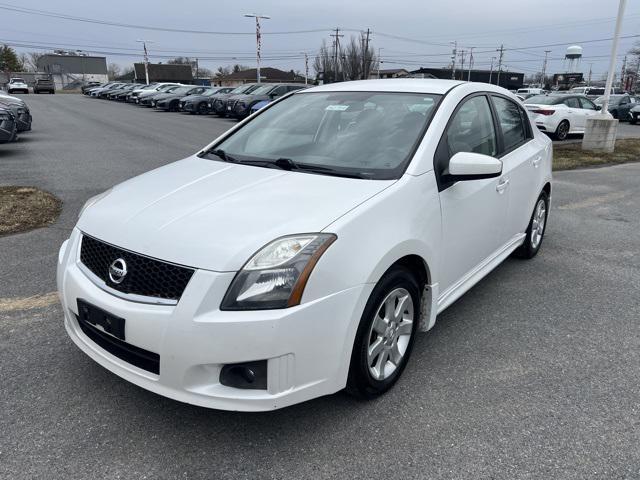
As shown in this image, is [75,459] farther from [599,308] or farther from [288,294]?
[599,308]

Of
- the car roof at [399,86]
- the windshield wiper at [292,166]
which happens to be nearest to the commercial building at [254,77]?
the car roof at [399,86]

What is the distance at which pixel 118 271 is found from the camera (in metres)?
2.38

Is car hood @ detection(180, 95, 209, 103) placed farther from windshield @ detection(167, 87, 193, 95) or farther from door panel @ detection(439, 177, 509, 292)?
door panel @ detection(439, 177, 509, 292)

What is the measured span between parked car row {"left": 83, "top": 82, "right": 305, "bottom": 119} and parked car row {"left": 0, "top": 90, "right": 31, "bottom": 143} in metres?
8.46

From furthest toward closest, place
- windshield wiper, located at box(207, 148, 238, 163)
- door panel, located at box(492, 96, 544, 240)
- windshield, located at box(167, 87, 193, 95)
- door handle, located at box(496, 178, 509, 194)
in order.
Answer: windshield, located at box(167, 87, 193, 95) → door panel, located at box(492, 96, 544, 240) → door handle, located at box(496, 178, 509, 194) → windshield wiper, located at box(207, 148, 238, 163)

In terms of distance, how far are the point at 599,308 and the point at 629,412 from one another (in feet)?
5.01

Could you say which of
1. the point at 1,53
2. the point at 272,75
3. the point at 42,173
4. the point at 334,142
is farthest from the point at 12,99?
the point at 1,53

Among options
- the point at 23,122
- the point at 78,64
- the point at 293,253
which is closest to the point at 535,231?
the point at 293,253

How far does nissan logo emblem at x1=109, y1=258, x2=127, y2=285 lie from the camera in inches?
A: 93.3

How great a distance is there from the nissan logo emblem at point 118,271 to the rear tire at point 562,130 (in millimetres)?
17047

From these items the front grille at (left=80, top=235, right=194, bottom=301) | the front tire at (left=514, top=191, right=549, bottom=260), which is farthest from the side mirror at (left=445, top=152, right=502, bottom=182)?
the front tire at (left=514, top=191, right=549, bottom=260)

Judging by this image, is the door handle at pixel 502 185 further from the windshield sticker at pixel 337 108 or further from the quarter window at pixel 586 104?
the quarter window at pixel 586 104

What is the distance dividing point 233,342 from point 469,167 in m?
1.72

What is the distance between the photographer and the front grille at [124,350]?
7.53ft
